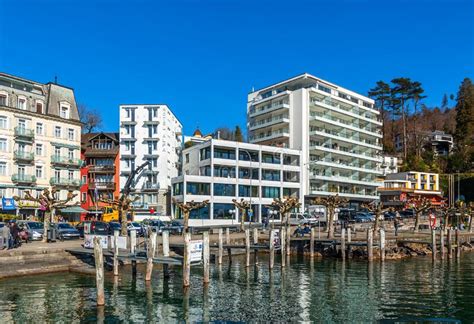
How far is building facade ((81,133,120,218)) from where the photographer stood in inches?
3268

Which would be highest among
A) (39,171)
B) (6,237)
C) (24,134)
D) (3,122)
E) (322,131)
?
(322,131)

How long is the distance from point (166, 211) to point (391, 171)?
60.8 meters

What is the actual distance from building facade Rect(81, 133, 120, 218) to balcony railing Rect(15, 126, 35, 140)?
13840 mm

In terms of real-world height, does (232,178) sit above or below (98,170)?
below

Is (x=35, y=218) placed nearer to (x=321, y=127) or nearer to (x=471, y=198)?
(x=321, y=127)

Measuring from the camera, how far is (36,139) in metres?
70.9

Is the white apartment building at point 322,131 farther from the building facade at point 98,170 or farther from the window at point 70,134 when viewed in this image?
the window at point 70,134

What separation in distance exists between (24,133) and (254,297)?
51.8 metres

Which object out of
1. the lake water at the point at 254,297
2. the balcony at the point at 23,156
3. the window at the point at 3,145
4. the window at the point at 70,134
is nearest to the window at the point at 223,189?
the window at the point at 70,134

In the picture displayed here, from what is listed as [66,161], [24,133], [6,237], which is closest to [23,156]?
[24,133]

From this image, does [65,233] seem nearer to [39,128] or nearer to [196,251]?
[196,251]

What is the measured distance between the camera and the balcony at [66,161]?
72.8 meters

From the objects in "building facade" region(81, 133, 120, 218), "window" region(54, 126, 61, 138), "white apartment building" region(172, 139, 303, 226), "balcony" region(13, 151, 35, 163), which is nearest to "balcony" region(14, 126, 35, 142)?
"balcony" region(13, 151, 35, 163)

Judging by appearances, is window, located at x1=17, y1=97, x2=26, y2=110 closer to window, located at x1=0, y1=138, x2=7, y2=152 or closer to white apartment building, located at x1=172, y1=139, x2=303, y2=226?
window, located at x1=0, y1=138, x2=7, y2=152
